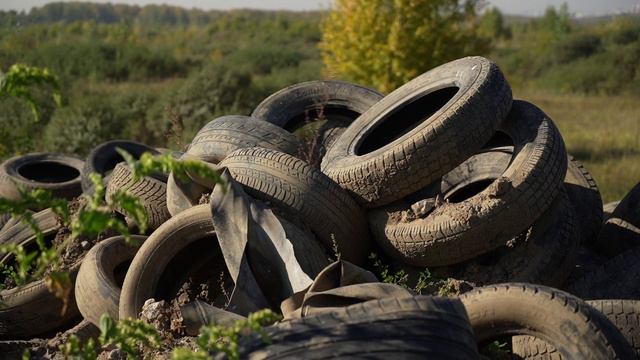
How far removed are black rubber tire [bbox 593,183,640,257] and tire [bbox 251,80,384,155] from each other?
8.32 feet

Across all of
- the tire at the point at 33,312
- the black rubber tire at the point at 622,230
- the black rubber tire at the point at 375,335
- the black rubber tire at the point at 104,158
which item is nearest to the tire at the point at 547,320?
the black rubber tire at the point at 375,335

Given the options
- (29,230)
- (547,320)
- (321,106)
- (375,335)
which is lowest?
(547,320)

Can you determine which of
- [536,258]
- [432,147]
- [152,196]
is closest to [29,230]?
[152,196]

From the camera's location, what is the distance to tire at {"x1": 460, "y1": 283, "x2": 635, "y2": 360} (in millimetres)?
4180

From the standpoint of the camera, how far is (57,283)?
3080mm

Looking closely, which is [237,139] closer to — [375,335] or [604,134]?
[375,335]

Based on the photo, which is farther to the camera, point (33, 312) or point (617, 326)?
point (33, 312)

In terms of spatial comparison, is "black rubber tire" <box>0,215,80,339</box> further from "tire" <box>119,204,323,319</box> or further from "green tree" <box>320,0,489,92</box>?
"green tree" <box>320,0,489,92</box>

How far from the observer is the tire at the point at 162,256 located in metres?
5.63

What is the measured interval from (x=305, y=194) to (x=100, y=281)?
1667mm

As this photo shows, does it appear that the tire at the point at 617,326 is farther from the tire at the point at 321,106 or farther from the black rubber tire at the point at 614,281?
the tire at the point at 321,106

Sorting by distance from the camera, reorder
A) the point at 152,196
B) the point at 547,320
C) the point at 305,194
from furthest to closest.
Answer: the point at 152,196, the point at 305,194, the point at 547,320

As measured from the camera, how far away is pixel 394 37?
1775 cm

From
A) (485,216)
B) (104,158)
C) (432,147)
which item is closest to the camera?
(485,216)
